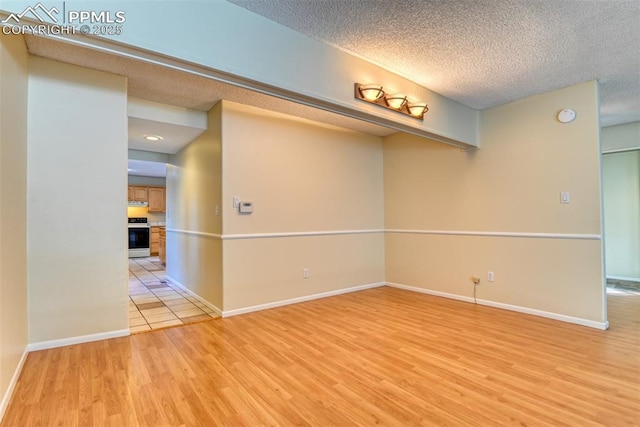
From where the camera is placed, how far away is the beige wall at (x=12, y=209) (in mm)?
1839

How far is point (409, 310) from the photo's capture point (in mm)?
3777

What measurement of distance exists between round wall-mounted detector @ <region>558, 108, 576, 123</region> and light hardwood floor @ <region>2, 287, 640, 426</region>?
84.0 inches

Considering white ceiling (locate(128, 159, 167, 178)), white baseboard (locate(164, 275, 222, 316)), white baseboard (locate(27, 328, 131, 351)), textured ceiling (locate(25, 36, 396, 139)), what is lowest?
white baseboard (locate(164, 275, 222, 316))

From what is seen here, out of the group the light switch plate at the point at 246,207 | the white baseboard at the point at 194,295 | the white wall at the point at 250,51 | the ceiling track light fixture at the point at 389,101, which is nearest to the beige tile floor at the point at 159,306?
the white baseboard at the point at 194,295

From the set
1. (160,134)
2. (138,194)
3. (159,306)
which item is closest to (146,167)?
(138,194)

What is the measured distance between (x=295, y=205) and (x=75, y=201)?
2.30m

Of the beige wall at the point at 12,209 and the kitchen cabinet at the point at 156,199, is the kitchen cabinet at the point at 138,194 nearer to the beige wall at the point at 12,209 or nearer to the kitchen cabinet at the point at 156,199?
the kitchen cabinet at the point at 156,199

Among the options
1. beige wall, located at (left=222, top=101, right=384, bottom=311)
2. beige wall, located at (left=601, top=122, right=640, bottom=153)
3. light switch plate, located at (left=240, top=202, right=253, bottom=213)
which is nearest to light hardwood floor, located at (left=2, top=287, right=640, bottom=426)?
beige wall, located at (left=222, top=101, right=384, bottom=311)

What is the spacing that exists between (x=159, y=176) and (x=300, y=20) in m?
8.28

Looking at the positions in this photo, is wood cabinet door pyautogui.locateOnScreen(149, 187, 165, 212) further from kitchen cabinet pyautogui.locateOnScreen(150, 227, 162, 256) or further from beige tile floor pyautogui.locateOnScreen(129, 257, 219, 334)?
beige tile floor pyautogui.locateOnScreen(129, 257, 219, 334)

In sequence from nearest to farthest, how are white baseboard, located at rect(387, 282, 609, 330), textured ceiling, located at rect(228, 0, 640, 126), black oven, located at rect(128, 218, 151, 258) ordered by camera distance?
textured ceiling, located at rect(228, 0, 640, 126)
white baseboard, located at rect(387, 282, 609, 330)
black oven, located at rect(128, 218, 151, 258)

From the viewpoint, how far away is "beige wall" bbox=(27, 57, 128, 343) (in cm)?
256

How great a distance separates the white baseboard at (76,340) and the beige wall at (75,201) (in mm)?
33

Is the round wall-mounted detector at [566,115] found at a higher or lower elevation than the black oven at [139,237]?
higher
